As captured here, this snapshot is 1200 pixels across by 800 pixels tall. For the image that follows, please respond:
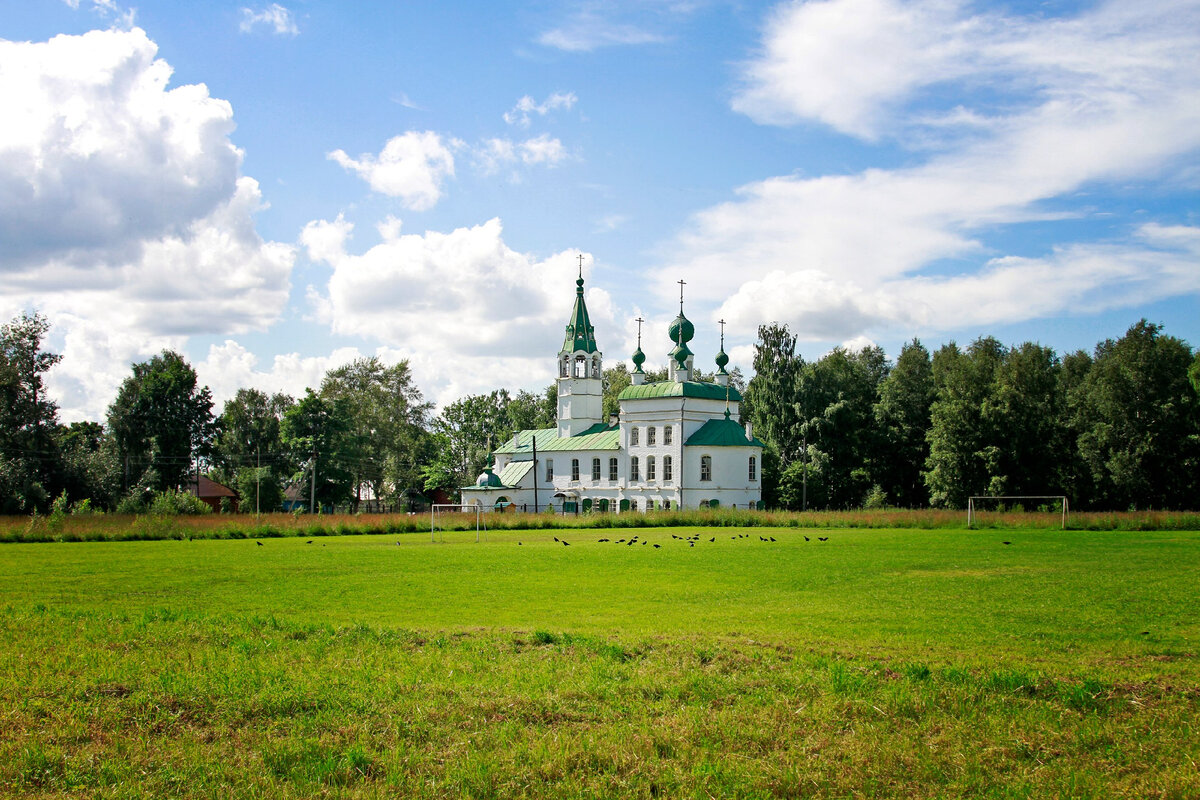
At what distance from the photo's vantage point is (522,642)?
39.4ft

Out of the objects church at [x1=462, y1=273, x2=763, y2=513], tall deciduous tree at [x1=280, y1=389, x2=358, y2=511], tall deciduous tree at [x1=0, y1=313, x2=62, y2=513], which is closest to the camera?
tall deciduous tree at [x1=0, y1=313, x2=62, y2=513]

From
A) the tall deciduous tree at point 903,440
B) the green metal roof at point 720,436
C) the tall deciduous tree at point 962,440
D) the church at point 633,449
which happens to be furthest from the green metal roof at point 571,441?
the tall deciduous tree at point 962,440

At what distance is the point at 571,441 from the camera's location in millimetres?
80500

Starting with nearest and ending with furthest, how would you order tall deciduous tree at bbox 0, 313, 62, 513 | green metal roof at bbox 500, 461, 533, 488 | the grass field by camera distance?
the grass field
tall deciduous tree at bbox 0, 313, 62, 513
green metal roof at bbox 500, 461, 533, 488

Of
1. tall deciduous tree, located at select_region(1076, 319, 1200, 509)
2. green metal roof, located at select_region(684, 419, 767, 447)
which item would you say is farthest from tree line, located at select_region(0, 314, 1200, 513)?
green metal roof, located at select_region(684, 419, 767, 447)

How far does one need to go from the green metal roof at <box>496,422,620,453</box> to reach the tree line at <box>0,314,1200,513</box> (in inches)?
491

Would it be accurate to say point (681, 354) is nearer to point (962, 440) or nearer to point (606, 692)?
point (962, 440)

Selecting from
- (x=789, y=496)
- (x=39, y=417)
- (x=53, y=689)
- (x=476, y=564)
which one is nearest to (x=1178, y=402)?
(x=789, y=496)

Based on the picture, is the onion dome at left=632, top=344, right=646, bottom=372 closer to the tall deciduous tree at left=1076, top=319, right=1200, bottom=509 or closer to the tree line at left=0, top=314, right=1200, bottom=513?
the tree line at left=0, top=314, right=1200, bottom=513

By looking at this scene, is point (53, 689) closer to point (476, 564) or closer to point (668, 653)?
point (668, 653)

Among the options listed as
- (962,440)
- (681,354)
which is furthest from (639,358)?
(962,440)

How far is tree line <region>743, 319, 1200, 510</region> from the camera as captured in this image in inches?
2435

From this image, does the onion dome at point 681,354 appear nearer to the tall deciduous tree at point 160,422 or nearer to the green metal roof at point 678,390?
the green metal roof at point 678,390

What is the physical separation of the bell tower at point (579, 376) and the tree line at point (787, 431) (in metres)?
13.9
